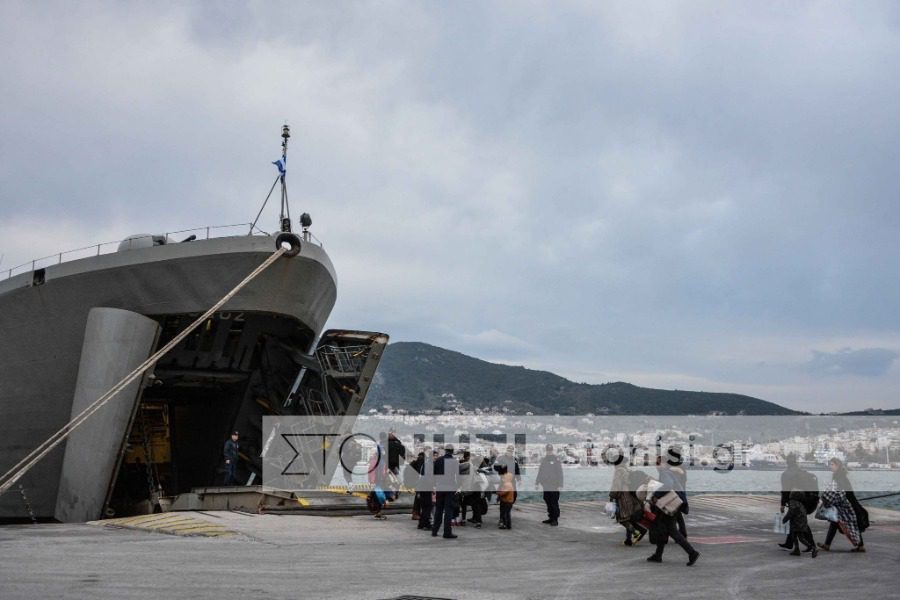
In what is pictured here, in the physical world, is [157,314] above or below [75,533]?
above

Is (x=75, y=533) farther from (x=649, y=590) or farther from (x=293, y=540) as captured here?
(x=649, y=590)

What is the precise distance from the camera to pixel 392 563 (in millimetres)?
9828

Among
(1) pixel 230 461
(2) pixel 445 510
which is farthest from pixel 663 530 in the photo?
(1) pixel 230 461

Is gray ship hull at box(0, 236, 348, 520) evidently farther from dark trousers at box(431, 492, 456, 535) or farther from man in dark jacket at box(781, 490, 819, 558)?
man in dark jacket at box(781, 490, 819, 558)

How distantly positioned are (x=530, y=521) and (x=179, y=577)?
9418 mm

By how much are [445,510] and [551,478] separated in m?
2.82

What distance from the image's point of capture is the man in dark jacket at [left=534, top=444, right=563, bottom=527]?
14867mm

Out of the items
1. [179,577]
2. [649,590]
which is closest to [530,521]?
[649,590]

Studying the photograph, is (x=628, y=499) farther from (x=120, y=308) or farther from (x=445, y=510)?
(x=120, y=308)

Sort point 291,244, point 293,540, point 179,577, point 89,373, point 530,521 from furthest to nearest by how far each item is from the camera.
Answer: point 291,244
point 89,373
point 530,521
point 293,540
point 179,577

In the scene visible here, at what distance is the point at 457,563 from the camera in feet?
33.3

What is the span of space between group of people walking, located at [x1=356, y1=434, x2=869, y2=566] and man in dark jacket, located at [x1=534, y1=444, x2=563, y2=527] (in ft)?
0.06

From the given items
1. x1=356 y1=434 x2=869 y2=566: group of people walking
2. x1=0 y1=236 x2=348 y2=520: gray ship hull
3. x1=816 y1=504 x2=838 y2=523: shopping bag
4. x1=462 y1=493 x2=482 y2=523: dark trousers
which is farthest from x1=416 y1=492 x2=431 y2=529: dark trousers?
x1=0 y1=236 x2=348 y2=520: gray ship hull

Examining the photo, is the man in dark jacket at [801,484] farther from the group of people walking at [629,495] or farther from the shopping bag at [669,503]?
the shopping bag at [669,503]
